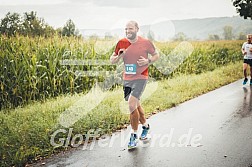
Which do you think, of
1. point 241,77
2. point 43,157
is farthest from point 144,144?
point 241,77

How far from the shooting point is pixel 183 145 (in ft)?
16.6

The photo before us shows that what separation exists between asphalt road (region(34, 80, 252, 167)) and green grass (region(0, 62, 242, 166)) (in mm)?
358

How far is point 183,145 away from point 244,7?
37.3 metres

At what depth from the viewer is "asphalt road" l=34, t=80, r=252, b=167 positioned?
14.4 feet

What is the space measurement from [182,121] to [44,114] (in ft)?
9.60

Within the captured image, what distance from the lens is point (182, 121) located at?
654 cm

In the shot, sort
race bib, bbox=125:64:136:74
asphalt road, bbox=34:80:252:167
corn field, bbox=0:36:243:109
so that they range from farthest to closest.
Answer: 1. corn field, bbox=0:36:243:109
2. race bib, bbox=125:64:136:74
3. asphalt road, bbox=34:80:252:167

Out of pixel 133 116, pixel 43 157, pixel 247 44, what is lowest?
pixel 43 157

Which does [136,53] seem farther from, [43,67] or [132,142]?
[43,67]

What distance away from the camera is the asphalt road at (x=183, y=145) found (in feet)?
14.4

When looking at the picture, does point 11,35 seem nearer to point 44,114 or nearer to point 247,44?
point 44,114

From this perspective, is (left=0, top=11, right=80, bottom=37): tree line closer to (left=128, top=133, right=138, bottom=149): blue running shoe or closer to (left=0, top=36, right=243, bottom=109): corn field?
(left=0, top=36, right=243, bottom=109): corn field

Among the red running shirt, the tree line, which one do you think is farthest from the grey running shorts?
the tree line

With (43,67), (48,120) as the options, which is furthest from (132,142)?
(43,67)
